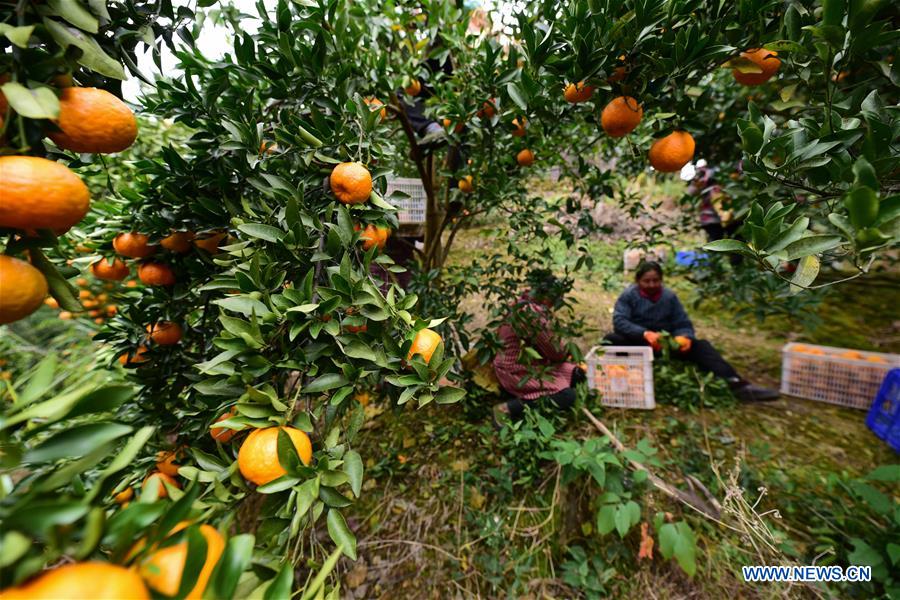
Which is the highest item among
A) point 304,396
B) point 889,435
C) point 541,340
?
point 304,396

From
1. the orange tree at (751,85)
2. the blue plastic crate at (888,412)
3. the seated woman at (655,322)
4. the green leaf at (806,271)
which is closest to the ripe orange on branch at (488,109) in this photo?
the orange tree at (751,85)

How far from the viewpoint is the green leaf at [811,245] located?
59cm

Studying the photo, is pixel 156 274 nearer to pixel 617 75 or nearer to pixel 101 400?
pixel 101 400

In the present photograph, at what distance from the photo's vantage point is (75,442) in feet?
1.22

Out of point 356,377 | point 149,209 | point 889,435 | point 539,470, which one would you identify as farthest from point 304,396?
point 889,435

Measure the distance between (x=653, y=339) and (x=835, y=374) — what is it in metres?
1.03

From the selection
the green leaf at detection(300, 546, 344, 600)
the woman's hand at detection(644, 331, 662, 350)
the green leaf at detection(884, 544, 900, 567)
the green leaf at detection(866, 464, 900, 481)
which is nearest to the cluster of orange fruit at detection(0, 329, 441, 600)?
the green leaf at detection(300, 546, 344, 600)

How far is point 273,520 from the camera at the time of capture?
53 centimetres

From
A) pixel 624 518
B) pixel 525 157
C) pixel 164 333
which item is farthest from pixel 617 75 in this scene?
pixel 164 333

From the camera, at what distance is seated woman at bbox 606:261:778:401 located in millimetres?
2522

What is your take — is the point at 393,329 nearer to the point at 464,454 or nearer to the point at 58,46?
the point at 58,46

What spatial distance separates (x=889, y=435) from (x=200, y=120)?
3287 millimetres

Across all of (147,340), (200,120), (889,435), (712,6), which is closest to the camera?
(712,6)

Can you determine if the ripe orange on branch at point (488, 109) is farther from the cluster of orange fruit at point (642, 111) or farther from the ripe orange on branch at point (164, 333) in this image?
the ripe orange on branch at point (164, 333)
